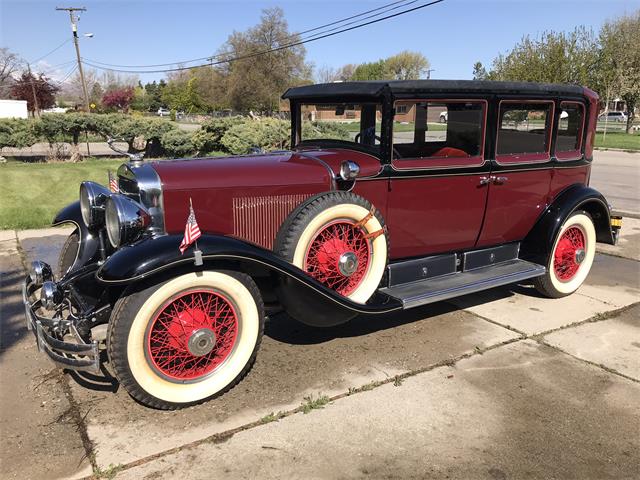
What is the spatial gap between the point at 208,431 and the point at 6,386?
1507 mm

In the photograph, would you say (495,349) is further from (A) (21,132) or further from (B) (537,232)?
(A) (21,132)

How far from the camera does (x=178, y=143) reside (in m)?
15.0

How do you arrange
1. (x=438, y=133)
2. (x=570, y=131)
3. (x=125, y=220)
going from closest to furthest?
(x=125, y=220)
(x=438, y=133)
(x=570, y=131)

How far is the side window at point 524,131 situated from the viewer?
14.3ft

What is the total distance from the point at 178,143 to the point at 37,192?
5.88 metres

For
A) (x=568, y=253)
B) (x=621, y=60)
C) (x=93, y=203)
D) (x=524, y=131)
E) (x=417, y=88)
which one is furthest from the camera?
(x=621, y=60)

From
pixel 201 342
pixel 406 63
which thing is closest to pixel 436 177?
pixel 201 342

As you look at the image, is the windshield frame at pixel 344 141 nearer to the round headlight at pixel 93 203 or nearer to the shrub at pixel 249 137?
the round headlight at pixel 93 203

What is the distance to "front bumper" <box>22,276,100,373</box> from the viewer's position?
9.18 ft

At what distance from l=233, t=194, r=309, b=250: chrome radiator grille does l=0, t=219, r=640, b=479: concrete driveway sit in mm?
907

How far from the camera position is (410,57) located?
253 ft

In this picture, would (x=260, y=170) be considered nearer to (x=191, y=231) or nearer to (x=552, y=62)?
(x=191, y=231)

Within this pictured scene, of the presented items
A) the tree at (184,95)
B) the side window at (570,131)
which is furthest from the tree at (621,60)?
the tree at (184,95)

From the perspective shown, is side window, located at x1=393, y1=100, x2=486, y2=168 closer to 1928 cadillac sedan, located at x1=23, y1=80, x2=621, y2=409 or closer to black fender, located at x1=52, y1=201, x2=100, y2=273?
1928 cadillac sedan, located at x1=23, y1=80, x2=621, y2=409
